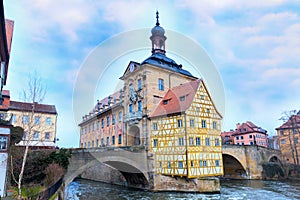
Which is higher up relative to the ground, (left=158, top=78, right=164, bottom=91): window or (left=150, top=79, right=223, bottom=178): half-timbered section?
(left=158, top=78, right=164, bottom=91): window

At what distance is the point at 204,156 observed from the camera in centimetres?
2202

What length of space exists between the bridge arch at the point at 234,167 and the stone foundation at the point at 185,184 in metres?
11.6

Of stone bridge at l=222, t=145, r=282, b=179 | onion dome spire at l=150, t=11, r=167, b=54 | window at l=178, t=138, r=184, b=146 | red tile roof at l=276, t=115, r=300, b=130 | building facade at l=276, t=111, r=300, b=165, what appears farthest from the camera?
building facade at l=276, t=111, r=300, b=165

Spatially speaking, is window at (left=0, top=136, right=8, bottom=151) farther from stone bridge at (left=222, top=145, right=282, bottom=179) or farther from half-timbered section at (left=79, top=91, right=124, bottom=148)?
stone bridge at (left=222, top=145, right=282, bottom=179)

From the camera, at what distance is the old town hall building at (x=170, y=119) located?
71.2 feet

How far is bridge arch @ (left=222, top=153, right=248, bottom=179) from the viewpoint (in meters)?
31.5

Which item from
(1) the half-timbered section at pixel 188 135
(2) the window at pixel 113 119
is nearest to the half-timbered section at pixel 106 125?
(2) the window at pixel 113 119

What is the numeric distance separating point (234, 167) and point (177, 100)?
624 inches

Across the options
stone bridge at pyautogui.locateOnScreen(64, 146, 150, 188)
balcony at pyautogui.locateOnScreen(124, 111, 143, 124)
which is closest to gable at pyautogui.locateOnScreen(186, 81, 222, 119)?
balcony at pyautogui.locateOnScreen(124, 111, 143, 124)

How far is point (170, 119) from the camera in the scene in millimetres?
22984

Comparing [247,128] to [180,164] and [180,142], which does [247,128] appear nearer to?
[180,142]

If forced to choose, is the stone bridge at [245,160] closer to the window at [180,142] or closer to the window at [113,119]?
the window at [180,142]

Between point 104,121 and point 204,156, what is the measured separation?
18.1 metres

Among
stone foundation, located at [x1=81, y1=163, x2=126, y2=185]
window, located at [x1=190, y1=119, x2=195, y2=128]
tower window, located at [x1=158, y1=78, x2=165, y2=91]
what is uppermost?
tower window, located at [x1=158, y1=78, x2=165, y2=91]
